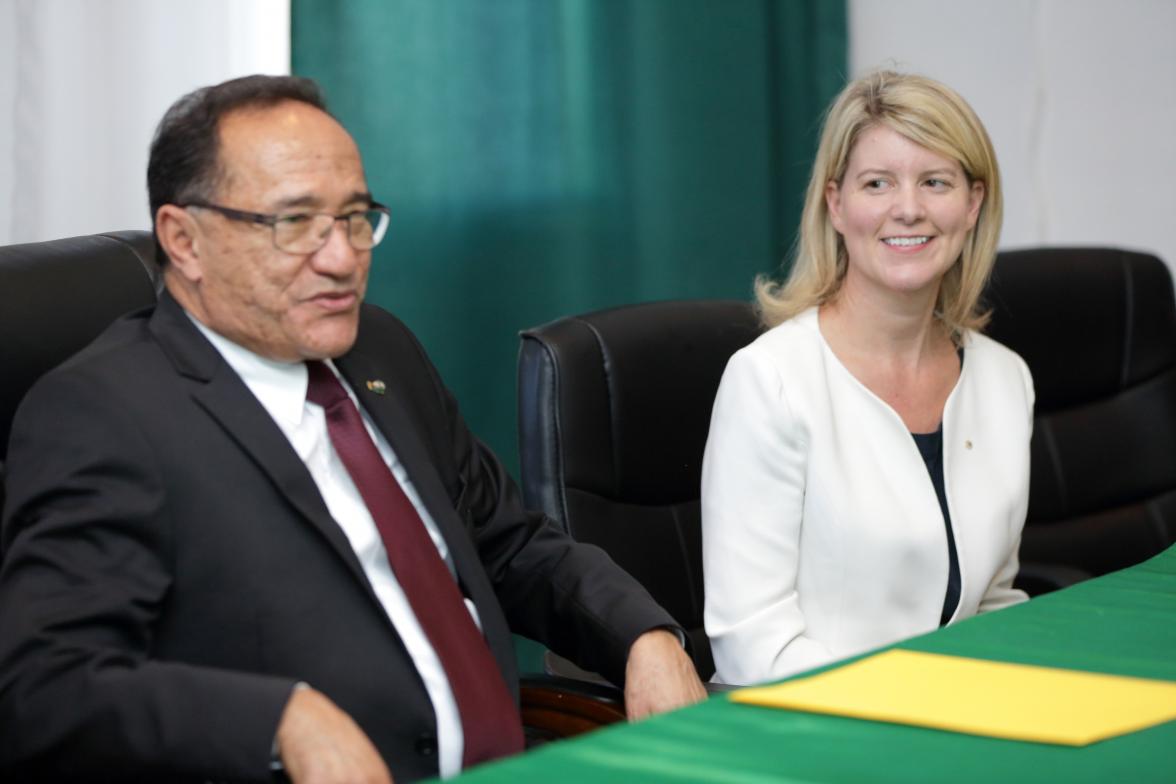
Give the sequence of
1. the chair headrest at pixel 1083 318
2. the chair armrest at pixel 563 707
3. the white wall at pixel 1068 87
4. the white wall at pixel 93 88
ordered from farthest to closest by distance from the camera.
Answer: the white wall at pixel 1068 87, the chair headrest at pixel 1083 318, the white wall at pixel 93 88, the chair armrest at pixel 563 707

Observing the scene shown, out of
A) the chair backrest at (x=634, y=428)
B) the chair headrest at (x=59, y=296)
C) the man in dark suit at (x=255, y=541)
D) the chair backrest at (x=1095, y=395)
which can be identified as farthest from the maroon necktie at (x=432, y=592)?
the chair backrest at (x=1095, y=395)

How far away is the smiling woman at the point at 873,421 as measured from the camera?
2.14 meters

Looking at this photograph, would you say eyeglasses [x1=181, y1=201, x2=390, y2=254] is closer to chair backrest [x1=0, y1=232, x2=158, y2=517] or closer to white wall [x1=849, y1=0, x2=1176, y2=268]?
chair backrest [x1=0, y1=232, x2=158, y2=517]

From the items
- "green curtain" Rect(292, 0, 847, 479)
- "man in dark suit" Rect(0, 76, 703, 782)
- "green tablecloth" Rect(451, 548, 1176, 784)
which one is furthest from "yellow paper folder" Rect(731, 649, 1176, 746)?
"green curtain" Rect(292, 0, 847, 479)

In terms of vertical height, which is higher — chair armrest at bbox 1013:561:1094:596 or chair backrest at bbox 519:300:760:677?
chair backrest at bbox 519:300:760:677

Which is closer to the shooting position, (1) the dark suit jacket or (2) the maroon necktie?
(1) the dark suit jacket

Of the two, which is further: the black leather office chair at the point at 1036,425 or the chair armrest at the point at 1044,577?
the chair armrest at the point at 1044,577

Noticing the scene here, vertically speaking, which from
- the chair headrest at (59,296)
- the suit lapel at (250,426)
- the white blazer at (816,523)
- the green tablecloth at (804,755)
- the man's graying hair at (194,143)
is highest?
the man's graying hair at (194,143)

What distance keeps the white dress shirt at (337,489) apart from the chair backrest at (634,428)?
0.43 m

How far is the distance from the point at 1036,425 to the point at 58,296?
198cm

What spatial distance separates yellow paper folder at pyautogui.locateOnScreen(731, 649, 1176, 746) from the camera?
4.07 ft

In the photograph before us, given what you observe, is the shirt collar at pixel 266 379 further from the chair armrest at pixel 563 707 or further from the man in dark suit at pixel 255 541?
the chair armrest at pixel 563 707

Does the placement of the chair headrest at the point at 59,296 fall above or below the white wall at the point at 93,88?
below

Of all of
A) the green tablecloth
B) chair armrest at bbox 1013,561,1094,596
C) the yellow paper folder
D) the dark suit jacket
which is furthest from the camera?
chair armrest at bbox 1013,561,1094,596
